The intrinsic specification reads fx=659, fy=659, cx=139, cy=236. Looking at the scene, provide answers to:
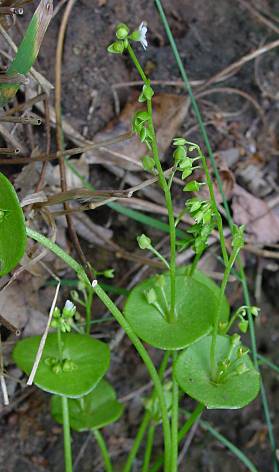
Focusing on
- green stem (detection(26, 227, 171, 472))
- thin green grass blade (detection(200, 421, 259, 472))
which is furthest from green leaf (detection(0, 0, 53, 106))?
thin green grass blade (detection(200, 421, 259, 472))

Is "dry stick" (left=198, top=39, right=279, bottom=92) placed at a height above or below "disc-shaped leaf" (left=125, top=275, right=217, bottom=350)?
above

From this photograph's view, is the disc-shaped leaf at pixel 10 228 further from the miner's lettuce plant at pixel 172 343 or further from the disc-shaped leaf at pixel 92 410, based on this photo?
the disc-shaped leaf at pixel 92 410

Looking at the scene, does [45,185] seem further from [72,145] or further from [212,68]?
[212,68]

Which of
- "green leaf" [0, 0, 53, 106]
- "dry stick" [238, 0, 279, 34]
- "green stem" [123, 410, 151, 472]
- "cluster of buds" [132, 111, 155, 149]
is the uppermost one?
"green leaf" [0, 0, 53, 106]

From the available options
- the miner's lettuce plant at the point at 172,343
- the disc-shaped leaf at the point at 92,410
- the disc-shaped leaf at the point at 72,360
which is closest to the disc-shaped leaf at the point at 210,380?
the miner's lettuce plant at the point at 172,343

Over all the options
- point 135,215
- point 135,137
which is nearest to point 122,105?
point 135,137

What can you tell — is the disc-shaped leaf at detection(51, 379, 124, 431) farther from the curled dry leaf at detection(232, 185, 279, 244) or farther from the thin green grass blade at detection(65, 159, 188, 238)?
the curled dry leaf at detection(232, 185, 279, 244)

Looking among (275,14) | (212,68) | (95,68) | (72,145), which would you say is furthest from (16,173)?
(275,14)
